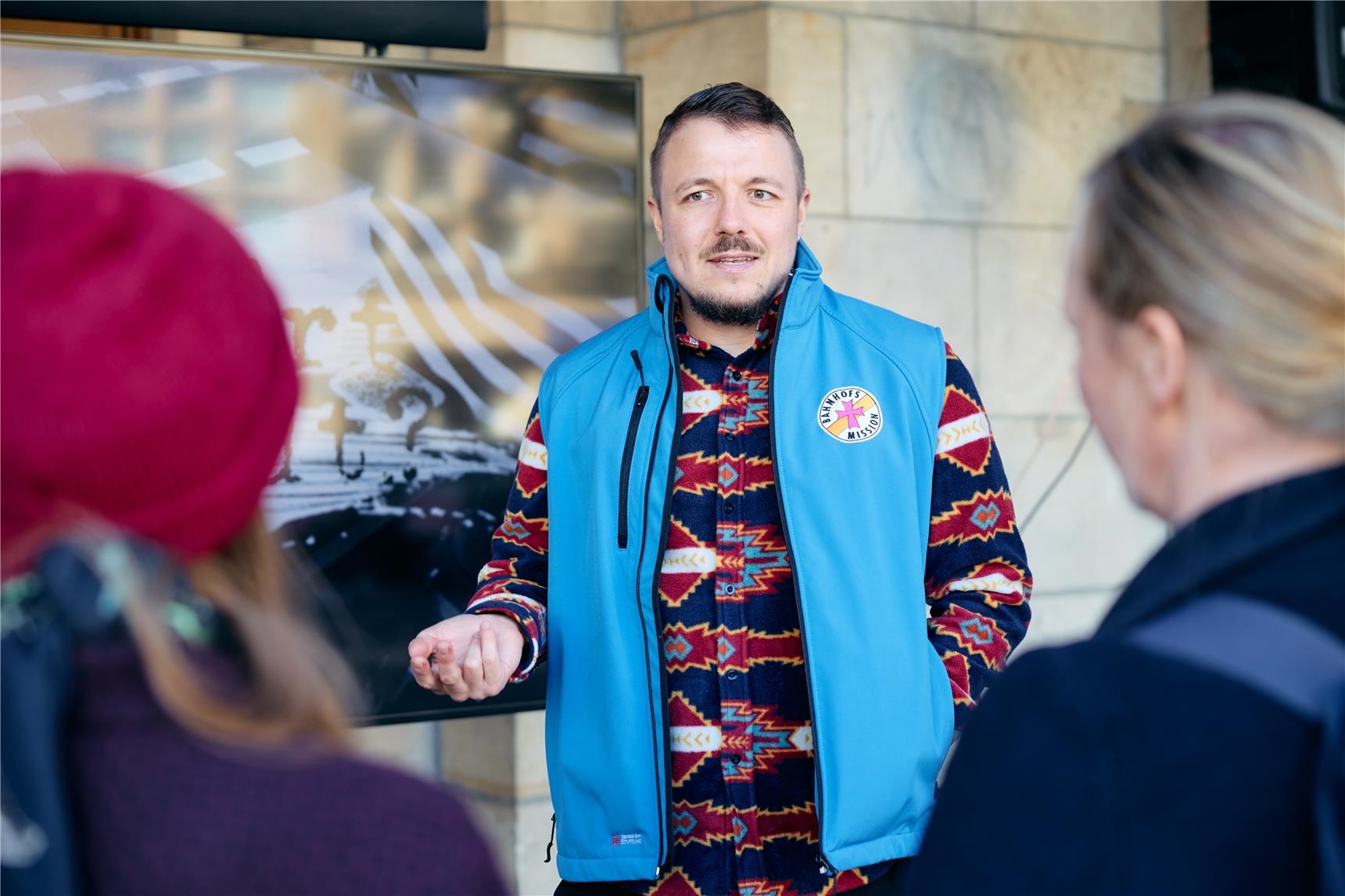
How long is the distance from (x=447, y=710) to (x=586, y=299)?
3.10 ft

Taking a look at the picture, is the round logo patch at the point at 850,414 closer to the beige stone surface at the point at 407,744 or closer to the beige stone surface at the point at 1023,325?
the beige stone surface at the point at 1023,325

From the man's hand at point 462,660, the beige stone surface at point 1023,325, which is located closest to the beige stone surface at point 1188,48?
the beige stone surface at point 1023,325

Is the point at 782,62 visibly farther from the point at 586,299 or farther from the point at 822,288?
the point at 822,288

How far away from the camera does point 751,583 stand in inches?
77.0

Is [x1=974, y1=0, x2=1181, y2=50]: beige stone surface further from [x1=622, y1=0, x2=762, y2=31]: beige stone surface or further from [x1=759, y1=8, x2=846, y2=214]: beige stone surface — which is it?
[x1=622, y1=0, x2=762, y2=31]: beige stone surface

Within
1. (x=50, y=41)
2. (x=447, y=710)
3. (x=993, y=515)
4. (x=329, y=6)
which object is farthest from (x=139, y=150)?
(x=993, y=515)

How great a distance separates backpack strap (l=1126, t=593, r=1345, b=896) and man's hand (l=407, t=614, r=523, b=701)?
113cm

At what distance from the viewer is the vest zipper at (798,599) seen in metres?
1.85

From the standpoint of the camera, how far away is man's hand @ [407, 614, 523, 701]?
1.85m

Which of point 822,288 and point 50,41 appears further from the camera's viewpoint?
point 50,41

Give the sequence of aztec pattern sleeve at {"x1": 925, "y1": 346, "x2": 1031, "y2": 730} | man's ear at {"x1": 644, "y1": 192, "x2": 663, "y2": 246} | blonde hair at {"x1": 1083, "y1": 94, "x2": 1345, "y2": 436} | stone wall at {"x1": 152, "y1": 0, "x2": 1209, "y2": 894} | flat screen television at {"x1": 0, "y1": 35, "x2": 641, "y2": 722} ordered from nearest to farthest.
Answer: blonde hair at {"x1": 1083, "y1": 94, "x2": 1345, "y2": 436}
aztec pattern sleeve at {"x1": 925, "y1": 346, "x2": 1031, "y2": 730}
man's ear at {"x1": 644, "y1": 192, "x2": 663, "y2": 246}
flat screen television at {"x1": 0, "y1": 35, "x2": 641, "y2": 722}
stone wall at {"x1": 152, "y1": 0, "x2": 1209, "y2": 894}

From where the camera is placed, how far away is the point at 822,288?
2.14 meters

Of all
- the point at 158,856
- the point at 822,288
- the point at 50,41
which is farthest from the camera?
the point at 50,41

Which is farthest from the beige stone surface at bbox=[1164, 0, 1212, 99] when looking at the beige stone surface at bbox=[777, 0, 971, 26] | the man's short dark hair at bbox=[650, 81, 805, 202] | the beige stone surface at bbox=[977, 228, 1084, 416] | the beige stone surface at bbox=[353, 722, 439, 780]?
the beige stone surface at bbox=[353, 722, 439, 780]
